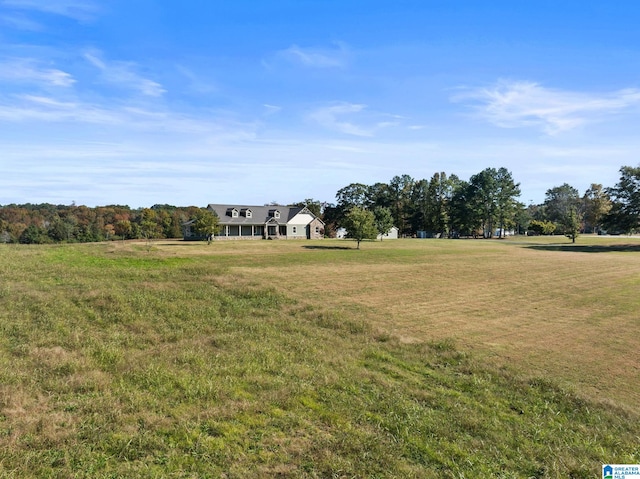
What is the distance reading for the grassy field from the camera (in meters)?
5.84

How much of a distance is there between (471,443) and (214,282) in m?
16.5

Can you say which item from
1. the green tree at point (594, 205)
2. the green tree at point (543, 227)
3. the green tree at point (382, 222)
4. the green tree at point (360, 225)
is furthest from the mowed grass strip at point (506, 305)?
the green tree at point (594, 205)

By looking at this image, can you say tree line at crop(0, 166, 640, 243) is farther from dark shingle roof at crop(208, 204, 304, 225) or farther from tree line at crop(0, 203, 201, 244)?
dark shingle roof at crop(208, 204, 304, 225)

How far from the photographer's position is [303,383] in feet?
28.1

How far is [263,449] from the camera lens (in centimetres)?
598

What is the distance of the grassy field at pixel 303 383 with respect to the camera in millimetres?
5844

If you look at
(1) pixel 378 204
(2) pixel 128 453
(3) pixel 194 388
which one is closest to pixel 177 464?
(2) pixel 128 453

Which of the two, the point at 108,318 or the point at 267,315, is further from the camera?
the point at 267,315

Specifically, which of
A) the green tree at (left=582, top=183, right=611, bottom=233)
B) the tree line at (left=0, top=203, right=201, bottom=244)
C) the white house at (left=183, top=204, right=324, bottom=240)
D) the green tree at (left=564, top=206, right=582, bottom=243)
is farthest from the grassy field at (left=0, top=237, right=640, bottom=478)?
the green tree at (left=582, top=183, right=611, bottom=233)

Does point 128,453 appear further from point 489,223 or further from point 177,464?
point 489,223

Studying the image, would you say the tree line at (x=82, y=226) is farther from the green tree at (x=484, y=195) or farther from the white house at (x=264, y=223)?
the green tree at (x=484, y=195)

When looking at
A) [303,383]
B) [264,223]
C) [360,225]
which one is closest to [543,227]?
[360,225]

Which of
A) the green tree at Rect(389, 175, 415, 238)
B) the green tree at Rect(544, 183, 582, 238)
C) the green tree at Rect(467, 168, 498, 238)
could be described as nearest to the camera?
the green tree at Rect(467, 168, 498, 238)

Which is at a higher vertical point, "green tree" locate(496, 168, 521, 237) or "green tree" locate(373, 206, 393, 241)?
"green tree" locate(496, 168, 521, 237)
